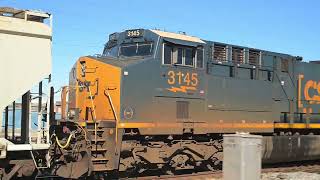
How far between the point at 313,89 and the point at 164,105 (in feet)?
28.2

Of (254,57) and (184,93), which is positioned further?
(254,57)

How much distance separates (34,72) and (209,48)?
6929 mm

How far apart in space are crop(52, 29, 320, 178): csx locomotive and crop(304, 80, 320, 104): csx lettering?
76.1 inches

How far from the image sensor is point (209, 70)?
1452 centimetres

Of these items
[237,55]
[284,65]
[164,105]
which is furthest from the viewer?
[284,65]

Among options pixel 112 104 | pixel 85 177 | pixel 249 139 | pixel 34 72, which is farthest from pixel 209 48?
pixel 249 139

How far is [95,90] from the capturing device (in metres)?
12.9

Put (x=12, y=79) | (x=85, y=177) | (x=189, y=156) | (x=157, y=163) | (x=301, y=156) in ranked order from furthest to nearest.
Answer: (x=301, y=156), (x=189, y=156), (x=157, y=163), (x=85, y=177), (x=12, y=79)

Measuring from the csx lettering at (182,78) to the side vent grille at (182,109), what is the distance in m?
0.62

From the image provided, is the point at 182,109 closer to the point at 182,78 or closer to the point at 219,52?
the point at 182,78

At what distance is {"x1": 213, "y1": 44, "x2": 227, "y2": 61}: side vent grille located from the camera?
49.0ft

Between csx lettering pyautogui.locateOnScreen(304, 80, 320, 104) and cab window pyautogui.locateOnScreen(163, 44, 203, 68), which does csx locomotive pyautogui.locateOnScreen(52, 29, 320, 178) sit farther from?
csx lettering pyautogui.locateOnScreen(304, 80, 320, 104)

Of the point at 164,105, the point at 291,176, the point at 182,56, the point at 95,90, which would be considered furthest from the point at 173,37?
the point at 291,176

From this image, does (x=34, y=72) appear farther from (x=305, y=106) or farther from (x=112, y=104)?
(x=305, y=106)
